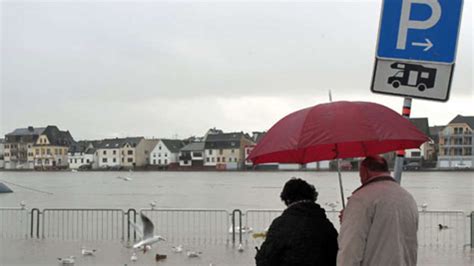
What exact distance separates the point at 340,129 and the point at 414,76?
23.7 inches

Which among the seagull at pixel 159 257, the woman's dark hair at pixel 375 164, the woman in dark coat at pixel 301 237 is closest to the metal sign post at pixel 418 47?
the woman's dark hair at pixel 375 164

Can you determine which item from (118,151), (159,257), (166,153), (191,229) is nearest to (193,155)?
(166,153)

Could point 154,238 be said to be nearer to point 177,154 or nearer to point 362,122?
point 362,122

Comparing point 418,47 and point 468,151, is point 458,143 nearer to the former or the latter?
point 468,151

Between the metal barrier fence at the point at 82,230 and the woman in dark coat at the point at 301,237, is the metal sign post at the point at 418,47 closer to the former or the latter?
the woman in dark coat at the point at 301,237

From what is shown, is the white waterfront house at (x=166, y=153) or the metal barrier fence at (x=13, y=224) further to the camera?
the white waterfront house at (x=166, y=153)

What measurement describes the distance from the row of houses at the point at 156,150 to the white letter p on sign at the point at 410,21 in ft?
461

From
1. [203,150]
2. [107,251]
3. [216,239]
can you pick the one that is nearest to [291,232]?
[107,251]

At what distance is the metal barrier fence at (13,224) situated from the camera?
20.2m

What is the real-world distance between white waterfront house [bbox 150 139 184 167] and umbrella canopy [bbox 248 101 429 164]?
16405 cm

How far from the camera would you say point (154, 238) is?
16094 mm

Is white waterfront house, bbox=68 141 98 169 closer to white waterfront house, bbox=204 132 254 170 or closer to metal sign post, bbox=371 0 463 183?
white waterfront house, bbox=204 132 254 170

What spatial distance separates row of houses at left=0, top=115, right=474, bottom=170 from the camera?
14375cm

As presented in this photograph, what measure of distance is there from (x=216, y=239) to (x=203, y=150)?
142 meters
